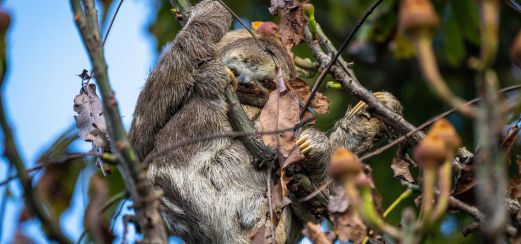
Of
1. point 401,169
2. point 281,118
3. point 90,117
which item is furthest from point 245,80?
point 401,169

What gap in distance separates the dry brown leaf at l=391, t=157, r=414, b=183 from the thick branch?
7.38 ft

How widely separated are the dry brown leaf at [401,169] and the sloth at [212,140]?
3.27 ft

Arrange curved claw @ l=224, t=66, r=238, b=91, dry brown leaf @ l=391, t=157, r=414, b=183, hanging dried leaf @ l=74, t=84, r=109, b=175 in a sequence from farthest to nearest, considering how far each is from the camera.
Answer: curved claw @ l=224, t=66, r=238, b=91, hanging dried leaf @ l=74, t=84, r=109, b=175, dry brown leaf @ l=391, t=157, r=414, b=183

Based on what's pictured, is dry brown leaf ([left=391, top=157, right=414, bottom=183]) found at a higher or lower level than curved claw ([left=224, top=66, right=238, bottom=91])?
lower

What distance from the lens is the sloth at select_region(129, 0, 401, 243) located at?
18.5 ft

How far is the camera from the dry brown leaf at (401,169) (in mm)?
4695

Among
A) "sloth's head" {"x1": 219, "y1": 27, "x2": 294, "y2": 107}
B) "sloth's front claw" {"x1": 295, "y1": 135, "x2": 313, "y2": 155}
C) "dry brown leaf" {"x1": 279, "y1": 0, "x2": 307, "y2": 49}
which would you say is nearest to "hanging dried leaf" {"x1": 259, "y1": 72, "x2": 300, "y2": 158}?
"dry brown leaf" {"x1": 279, "y1": 0, "x2": 307, "y2": 49}

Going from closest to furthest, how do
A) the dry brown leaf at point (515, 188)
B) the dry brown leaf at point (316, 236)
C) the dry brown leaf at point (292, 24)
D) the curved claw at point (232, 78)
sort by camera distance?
the dry brown leaf at point (316, 236) → the dry brown leaf at point (515, 188) → the dry brown leaf at point (292, 24) → the curved claw at point (232, 78)

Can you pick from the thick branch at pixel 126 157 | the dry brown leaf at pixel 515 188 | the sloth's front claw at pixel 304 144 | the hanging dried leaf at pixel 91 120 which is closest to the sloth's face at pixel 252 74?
the sloth's front claw at pixel 304 144

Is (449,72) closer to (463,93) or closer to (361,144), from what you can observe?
(463,93)

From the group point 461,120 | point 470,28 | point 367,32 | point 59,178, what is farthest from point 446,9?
point 59,178

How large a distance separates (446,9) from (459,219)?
11.9 ft

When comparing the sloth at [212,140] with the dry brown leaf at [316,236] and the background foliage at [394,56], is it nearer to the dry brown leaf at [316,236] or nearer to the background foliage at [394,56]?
the background foliage at [394,56]

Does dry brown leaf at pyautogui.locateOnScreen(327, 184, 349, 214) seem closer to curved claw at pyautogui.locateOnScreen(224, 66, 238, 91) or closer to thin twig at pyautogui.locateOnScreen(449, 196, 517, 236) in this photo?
thin twig at pyautogui.locateOnScreen(449, 196, 517, 236)
